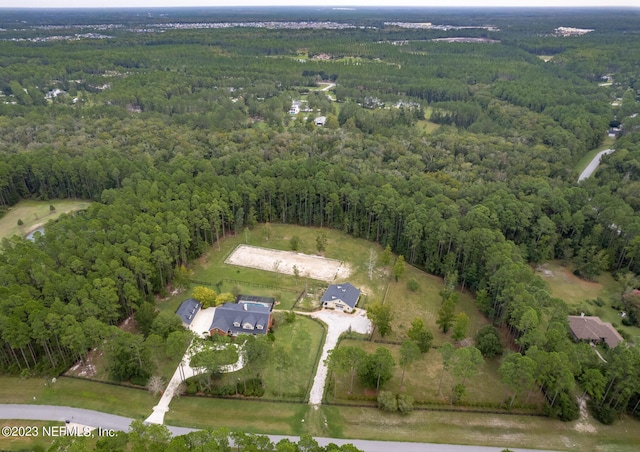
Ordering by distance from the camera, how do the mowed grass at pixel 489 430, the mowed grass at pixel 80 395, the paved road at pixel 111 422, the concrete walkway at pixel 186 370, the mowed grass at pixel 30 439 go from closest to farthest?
the mowed grass at pixel 30 439
the paved road at pixel 111 422
the mowed grass at pixel 489 430
the concrete walkway at pixel 186 370
the mowed grass at pixel 80 395

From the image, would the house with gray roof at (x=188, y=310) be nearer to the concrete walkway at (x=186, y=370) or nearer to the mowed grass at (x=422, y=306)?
the concrete walkway at (x=186, y=370)

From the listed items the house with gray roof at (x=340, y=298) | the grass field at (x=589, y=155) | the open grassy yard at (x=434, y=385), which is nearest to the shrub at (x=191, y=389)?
the open grassy yard at (x=434, y=385)

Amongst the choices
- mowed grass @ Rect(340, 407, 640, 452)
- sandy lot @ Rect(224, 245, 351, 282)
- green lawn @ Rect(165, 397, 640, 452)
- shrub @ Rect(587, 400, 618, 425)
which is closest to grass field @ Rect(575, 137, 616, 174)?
sandy lot @ Rect(224, 245, 351, 282)

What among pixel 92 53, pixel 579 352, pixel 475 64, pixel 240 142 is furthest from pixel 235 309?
pixel 92 53

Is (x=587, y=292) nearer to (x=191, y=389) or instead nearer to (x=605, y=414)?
(x=605, y=414)

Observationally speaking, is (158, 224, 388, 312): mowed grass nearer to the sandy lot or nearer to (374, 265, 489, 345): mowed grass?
the sandy lot

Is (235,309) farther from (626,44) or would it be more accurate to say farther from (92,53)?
(626,44)
